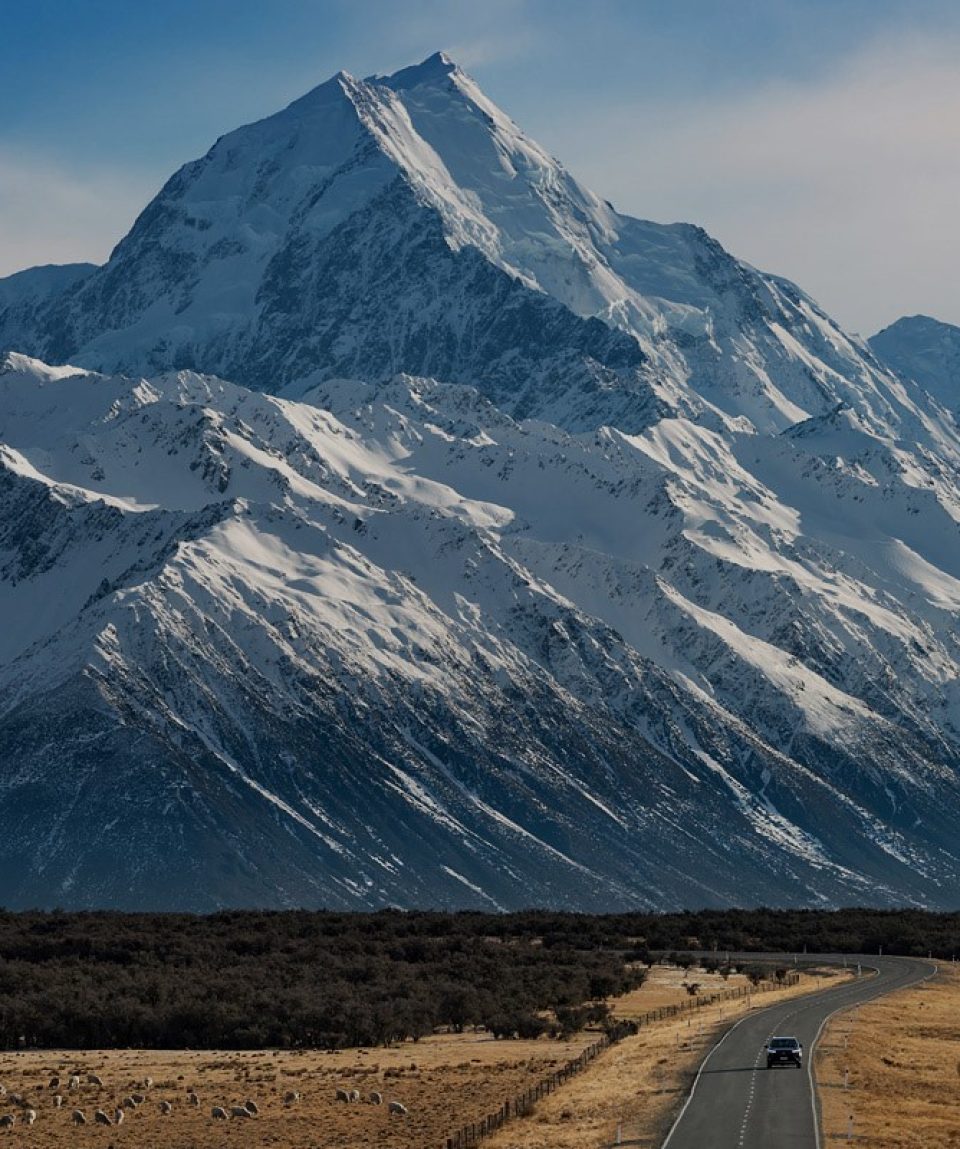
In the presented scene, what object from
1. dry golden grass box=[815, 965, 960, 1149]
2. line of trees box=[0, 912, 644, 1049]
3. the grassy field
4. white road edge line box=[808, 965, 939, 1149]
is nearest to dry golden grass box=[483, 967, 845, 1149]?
the grassy field

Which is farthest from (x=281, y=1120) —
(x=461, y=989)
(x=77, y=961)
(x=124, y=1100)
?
(x=77, y=961)

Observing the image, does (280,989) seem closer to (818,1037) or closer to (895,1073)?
(818,1037)

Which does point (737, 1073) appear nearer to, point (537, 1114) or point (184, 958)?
point (537, 1114)

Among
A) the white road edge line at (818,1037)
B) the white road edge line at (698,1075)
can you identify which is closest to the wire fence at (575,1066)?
the white road edge line at (698,1075)

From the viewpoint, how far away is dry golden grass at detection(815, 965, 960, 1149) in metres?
91.9

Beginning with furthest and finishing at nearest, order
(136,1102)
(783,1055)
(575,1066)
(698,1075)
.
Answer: (575,1066), (783,1055), (698,1075), (136,1102)

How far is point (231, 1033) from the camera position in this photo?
12638 cm

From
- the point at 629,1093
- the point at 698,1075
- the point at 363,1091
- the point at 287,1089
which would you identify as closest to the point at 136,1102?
the point at 287,1089

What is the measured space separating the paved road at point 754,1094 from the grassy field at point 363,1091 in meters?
1.52

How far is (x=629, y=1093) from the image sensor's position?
337 feet

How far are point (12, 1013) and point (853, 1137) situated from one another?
185 ft

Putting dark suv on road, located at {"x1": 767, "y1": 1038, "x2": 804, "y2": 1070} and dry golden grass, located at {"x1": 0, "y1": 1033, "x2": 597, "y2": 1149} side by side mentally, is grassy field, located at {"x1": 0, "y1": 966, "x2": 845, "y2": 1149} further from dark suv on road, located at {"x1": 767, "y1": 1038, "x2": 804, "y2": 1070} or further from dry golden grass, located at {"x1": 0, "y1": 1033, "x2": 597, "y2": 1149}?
dark suv on road, located at {"x1": 767, "y1": 1038, "x2": 804, "y2": 1070}

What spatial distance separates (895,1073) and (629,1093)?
14.2m

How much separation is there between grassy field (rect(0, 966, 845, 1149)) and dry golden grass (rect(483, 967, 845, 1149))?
0.10 meters
